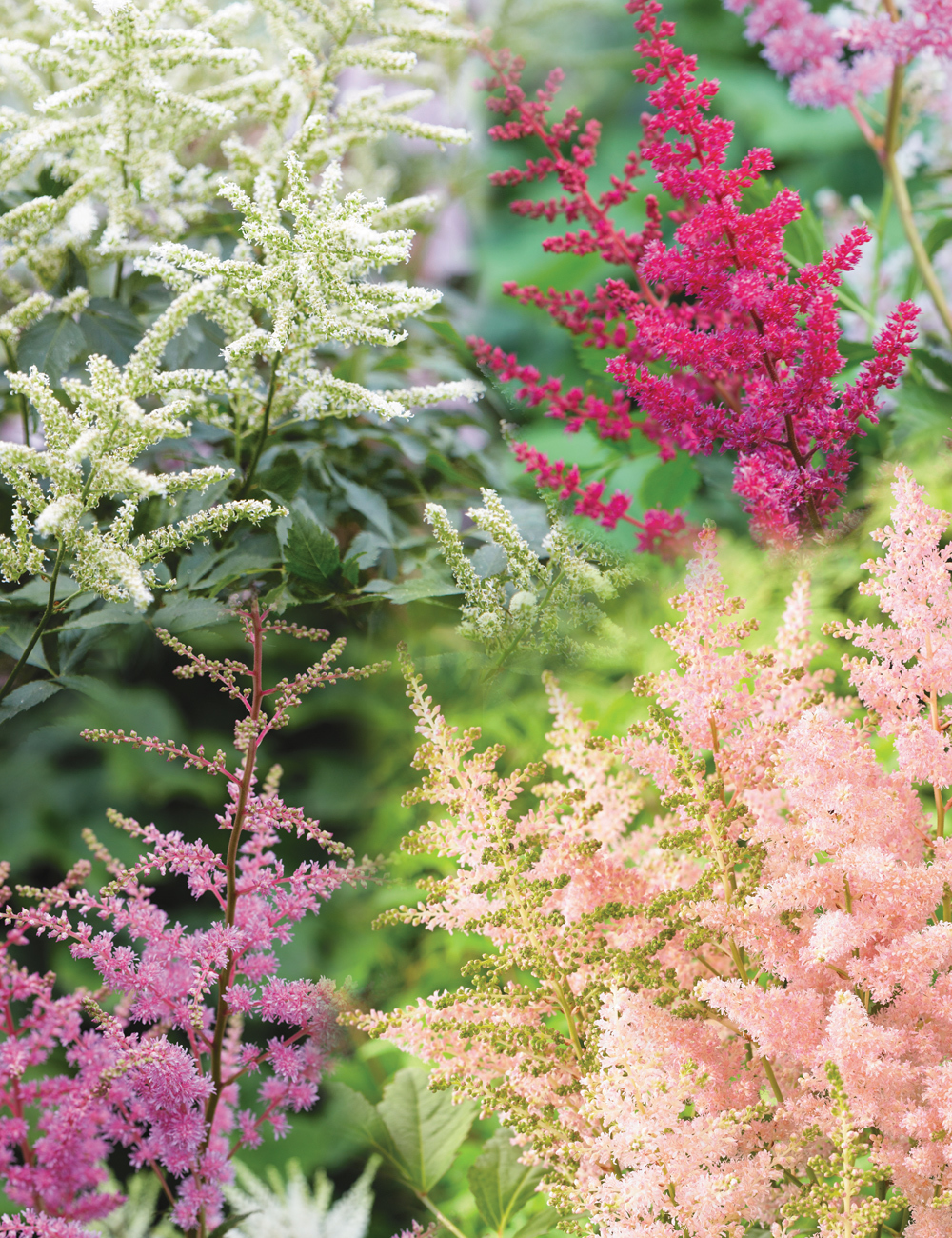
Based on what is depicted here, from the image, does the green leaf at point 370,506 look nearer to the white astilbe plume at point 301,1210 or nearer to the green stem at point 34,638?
the green stem at point 34,638

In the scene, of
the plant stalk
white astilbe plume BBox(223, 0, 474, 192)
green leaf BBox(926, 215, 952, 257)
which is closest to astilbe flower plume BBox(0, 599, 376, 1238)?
the plant stalk

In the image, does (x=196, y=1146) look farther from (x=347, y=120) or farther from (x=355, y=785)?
(x=347, y=120)

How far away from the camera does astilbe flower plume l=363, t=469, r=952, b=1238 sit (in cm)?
47

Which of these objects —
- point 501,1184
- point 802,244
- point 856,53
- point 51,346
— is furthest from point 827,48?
point 501,1184

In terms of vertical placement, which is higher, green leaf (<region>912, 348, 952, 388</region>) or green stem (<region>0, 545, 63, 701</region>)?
green leaf (<region>912, 348, 952, 388</region>)

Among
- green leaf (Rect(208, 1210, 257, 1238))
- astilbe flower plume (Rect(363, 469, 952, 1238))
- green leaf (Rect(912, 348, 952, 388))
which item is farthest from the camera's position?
green leaf (Rect(912, 348, 952, 388))

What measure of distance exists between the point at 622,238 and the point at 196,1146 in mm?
597

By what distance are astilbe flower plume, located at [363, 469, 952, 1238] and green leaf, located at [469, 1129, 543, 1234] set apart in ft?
0.20

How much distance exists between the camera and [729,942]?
0.55m

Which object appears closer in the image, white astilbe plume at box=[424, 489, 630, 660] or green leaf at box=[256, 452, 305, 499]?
white astilbe plume at box=[424, 489, 630, 660]

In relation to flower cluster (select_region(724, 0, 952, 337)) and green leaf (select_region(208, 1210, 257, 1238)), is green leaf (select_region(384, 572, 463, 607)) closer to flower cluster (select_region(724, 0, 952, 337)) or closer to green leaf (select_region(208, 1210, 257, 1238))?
green leaf (select_region(208, 1210, 257, 1238))

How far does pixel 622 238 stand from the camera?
2.24 feet

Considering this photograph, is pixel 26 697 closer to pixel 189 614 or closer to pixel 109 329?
pixel 189 614

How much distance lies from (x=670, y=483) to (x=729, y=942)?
0.32 metres
